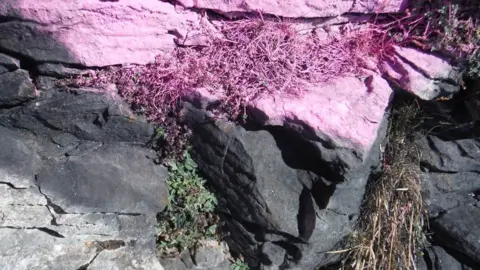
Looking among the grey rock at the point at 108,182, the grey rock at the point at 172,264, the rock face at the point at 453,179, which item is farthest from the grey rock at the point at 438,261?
the grey rock at the point at 108,182

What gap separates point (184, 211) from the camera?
12.4 ft

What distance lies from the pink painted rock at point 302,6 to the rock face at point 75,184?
1.15 meters

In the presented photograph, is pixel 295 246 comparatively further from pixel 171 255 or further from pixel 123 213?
pixel 123 213

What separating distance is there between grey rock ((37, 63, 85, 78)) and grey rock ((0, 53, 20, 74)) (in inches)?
6.4

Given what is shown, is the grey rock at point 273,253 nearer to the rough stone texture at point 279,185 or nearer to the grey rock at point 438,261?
the rough stone texture at point 279,185

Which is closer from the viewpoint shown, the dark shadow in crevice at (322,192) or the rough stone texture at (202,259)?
the dark shadow in crevice at (322,192)

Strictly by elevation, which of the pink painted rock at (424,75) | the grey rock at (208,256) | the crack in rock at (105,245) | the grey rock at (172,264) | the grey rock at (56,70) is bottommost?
the grey rock at (172,264)

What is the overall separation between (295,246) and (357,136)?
1141mm

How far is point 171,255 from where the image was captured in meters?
3.81

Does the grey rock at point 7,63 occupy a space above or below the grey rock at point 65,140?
above

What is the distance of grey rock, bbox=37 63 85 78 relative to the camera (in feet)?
10.5

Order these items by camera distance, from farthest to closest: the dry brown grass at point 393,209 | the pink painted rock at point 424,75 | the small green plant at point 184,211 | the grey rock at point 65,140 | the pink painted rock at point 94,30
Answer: the dry brown grass at point 393,209 → the small green plant at point 184,211 → the pink painted rock at point 424,75 → the grey rock at point 65,140 → the pink painted rock at point 94,30

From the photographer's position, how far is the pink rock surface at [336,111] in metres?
3.31

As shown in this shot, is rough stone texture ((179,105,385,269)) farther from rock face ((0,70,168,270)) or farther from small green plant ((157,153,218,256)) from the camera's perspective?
rock face ((0,70,168,270))
